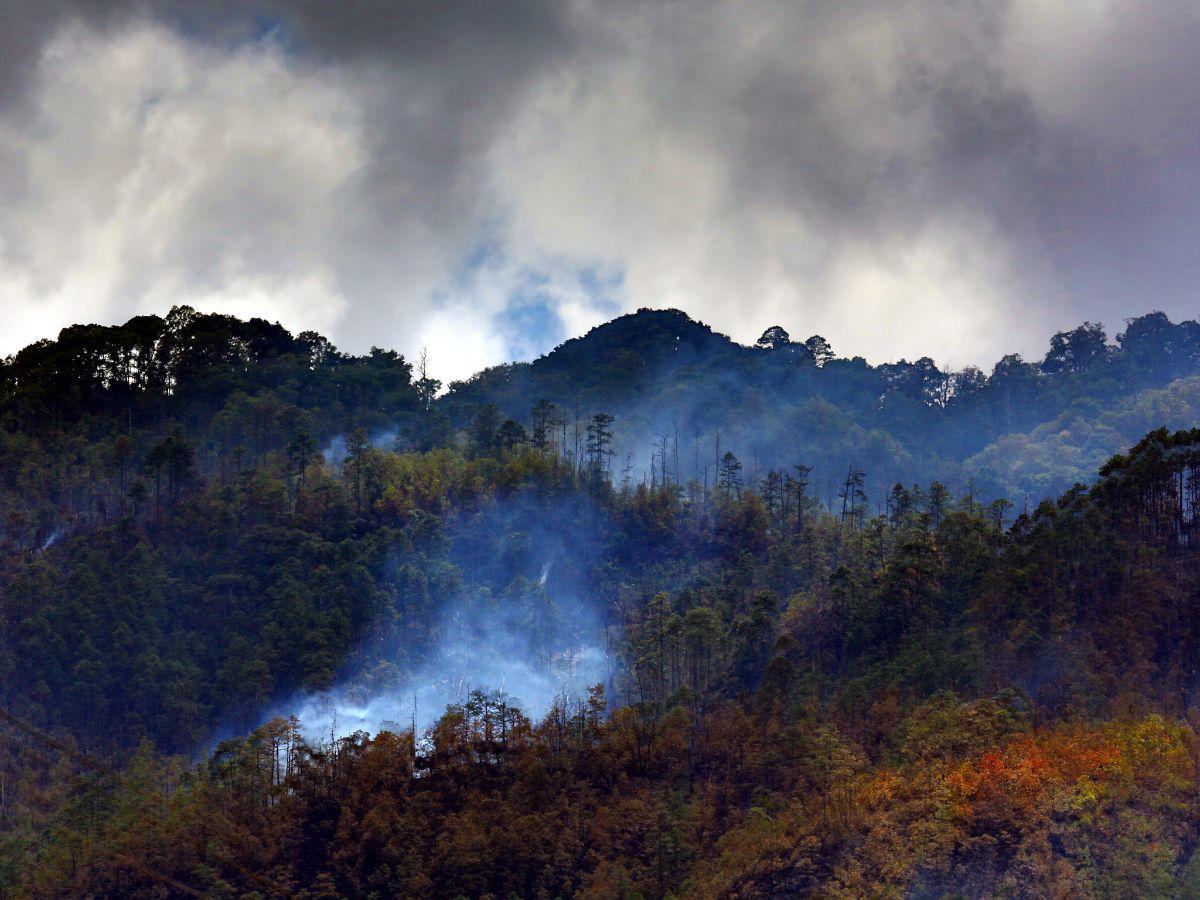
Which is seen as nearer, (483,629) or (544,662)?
(544,662)

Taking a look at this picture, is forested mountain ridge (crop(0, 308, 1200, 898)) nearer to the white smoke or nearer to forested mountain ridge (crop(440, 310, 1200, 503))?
the white smoke

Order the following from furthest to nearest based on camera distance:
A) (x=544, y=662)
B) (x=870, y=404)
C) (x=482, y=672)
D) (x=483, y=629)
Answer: (x=870, y=404), (x=483, y=629), (x=544, y=662), (x=482, y=672)

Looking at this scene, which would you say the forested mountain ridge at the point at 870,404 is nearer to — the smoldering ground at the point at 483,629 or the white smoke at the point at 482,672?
the smoldering ground at the point at 483,629

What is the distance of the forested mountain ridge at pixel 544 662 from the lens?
A: 57.8 metres

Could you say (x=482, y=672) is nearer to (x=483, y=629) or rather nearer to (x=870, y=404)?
(x=483, y=629)

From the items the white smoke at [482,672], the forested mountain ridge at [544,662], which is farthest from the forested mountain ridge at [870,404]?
the white smoke at [482,672]

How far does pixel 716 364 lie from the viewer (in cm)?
12950

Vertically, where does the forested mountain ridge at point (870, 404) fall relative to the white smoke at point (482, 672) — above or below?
above

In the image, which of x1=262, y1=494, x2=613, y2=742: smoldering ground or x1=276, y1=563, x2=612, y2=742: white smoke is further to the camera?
x1=262, y1=494, x2=613, y2=742: smoldering ground

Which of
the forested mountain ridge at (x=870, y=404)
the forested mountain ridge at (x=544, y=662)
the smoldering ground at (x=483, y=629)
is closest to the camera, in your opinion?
the forested mountain ridge at (x=544, y=662)

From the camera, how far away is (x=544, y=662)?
81500mm

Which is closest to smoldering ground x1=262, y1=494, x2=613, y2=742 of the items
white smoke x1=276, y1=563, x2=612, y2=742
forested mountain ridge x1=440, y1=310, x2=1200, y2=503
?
white smoke x1=276, y1=563, x2=612, y2=742

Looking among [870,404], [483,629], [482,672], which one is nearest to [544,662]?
[482,672]

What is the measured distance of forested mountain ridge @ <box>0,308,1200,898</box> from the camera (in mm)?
57781
